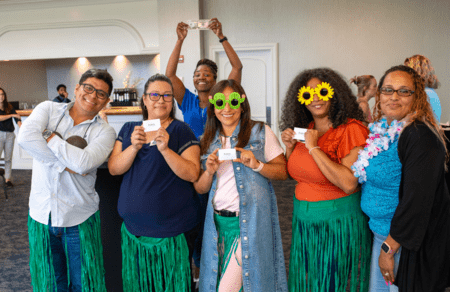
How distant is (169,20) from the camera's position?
253 inches

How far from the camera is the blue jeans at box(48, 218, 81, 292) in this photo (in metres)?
1.85

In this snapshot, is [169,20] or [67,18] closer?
[169,20]

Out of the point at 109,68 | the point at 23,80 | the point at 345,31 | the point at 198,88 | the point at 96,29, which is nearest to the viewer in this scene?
the point at 198,88

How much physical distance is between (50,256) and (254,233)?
3.73 feet

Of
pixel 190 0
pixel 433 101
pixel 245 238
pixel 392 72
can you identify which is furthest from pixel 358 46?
pixel 245 238

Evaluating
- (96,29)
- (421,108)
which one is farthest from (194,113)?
(96,29)

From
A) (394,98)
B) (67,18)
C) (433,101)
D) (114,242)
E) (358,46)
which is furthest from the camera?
(67,18)

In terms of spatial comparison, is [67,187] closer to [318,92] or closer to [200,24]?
[318,92]

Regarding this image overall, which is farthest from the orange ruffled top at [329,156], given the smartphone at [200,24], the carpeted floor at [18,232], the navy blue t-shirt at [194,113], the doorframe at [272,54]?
the doorframe at [272,54]

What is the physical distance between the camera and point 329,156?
1.70m

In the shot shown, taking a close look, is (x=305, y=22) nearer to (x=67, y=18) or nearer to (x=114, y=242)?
(x=67, y=18)

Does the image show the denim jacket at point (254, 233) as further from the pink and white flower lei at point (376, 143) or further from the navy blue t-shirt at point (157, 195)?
the pink and white flower lei at point (376, 143)

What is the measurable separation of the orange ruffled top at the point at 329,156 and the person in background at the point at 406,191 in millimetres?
85

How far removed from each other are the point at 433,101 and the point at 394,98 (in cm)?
136
